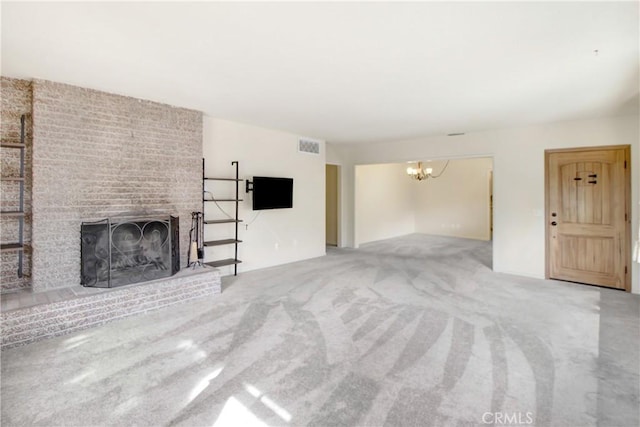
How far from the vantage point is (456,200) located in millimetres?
10203

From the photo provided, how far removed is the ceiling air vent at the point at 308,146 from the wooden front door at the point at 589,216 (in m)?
4.16

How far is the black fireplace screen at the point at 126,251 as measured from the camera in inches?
142

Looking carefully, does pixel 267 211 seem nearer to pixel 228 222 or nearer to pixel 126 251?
pixel 228 222

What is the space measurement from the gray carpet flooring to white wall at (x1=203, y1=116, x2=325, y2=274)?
1.43 meters

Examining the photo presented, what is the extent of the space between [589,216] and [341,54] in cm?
484

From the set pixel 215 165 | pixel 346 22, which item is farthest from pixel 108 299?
pixel 346 22

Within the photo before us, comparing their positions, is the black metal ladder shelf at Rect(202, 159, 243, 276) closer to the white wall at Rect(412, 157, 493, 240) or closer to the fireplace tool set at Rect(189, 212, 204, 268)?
the fireplace tool set at Rect(189, 212, 204, 268)

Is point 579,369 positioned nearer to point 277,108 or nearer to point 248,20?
point 248,20

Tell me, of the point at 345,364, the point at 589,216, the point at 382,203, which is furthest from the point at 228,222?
the point at 589,216

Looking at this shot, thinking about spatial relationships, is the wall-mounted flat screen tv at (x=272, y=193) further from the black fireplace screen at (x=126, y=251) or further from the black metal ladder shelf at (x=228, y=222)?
the black fireplace screen at (x=126, y=251)

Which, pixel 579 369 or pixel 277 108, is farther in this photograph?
pixel 277 108

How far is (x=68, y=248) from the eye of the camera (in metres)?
3.63

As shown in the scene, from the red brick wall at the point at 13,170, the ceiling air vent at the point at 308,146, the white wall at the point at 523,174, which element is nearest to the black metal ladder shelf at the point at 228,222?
the ceiling air vent at the point at 308,146

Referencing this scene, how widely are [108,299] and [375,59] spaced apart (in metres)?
3.62
